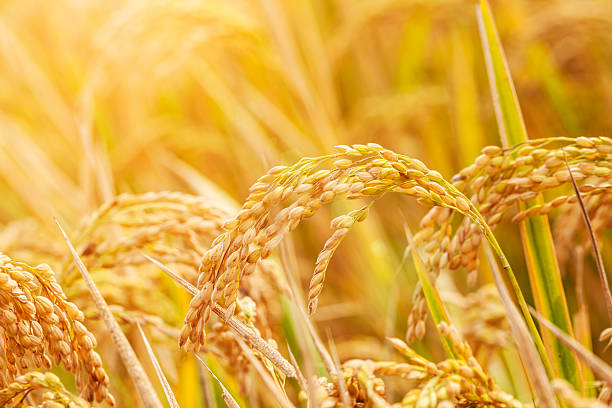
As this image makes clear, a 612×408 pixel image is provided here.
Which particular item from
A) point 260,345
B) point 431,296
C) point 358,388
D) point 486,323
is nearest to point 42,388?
point 260,345

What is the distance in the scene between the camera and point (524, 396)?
1.00 m

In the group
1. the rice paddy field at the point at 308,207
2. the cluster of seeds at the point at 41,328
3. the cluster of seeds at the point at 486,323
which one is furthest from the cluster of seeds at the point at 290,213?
the cluster of seeds at the point at 486,323

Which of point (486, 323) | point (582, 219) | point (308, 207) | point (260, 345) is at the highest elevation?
point (308, 207)

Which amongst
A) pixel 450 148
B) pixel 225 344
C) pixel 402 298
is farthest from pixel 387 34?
pixel 225 344

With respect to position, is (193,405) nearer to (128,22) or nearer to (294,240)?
(294,240)

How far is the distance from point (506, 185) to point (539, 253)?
131 millimetres

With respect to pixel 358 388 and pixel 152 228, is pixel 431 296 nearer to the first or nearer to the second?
pixel 358 388

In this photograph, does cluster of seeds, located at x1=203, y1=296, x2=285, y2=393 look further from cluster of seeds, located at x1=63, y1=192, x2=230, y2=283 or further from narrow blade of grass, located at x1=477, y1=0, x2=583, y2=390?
narrow blade of grass, located at x1=477, y1=0, x2=583, y2=390

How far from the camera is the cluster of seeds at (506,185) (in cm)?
62

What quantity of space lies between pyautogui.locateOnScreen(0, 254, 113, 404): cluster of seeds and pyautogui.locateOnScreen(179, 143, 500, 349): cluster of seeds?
12 centimetres

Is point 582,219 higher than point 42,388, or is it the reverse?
point 42,388

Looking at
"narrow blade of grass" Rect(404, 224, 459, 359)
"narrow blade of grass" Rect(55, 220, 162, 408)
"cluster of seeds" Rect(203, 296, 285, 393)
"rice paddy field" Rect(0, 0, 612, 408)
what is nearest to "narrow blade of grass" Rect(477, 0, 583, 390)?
"rice paddy field" Rect(0, 0, 612, 408)

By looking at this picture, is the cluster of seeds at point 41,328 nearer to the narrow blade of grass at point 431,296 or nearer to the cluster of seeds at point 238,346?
the cluster of seeds at point 238,346

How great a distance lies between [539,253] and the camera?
2.42ft
